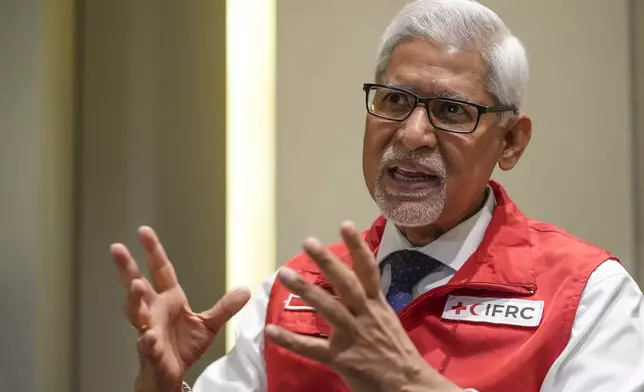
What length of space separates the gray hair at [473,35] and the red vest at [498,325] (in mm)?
234

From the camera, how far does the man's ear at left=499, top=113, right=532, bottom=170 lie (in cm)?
150

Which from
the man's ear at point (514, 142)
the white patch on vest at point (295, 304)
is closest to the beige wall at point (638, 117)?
the man's ear at point (514, 142)

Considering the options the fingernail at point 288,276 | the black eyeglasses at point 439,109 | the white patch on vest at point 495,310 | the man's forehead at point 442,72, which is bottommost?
the white patch on vest at point 495,310

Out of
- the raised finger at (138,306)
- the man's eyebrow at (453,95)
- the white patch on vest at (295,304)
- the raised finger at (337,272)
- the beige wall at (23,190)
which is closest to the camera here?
the raised finger at (337,272)

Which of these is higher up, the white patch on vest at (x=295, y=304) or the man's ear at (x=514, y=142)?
the man's ear at (x=514, y=142)

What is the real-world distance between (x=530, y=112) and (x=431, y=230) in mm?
711

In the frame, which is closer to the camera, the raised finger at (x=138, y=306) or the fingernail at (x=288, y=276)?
the fingernail at (x=288, y=276)

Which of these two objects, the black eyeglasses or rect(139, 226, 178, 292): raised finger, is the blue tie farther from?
rect(139, 226, 178, 292): raised finger

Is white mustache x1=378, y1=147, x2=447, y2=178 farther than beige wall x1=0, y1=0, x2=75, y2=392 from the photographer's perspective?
No

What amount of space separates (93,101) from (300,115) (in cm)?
55

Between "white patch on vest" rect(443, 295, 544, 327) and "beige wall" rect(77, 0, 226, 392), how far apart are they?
2.79 feet

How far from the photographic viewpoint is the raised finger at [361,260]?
102 cm

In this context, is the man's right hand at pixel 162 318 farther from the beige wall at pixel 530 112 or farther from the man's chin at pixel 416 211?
the beige wall at pixel 530 112

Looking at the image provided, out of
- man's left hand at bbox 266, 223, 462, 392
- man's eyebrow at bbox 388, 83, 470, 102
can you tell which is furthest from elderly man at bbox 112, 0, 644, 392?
man's left hand at bbox 266, 223, 462, 392
